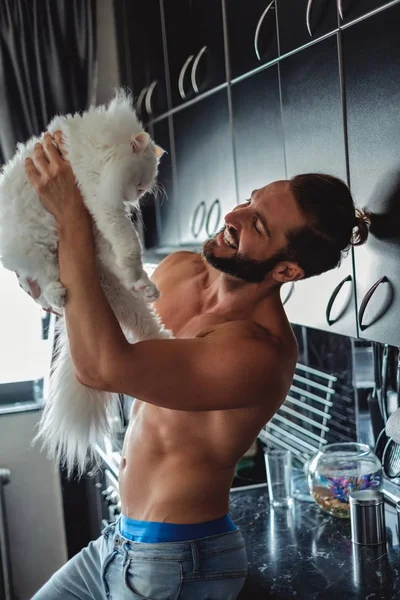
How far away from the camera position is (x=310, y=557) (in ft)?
5.89

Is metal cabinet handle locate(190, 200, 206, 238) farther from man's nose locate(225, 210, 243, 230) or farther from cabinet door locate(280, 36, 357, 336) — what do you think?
man's nose locate(225, 210, 243, 230)

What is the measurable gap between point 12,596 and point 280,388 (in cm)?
221

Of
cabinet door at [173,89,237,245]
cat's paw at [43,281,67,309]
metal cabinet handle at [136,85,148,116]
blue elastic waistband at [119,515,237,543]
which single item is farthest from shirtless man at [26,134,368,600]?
metal cabinet handle at [136,85,148,116]

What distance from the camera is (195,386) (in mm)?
1354

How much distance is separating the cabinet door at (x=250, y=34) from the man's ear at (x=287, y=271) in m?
0.62

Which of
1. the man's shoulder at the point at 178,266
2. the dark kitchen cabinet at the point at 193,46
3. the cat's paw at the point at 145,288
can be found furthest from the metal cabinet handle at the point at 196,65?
the cat's paw at the point at 145,288

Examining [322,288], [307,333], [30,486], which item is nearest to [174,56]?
[307,333]

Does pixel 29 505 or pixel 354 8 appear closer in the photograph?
pixel 354 8

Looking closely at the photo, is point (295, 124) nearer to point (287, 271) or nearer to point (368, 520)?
point (287, 271)

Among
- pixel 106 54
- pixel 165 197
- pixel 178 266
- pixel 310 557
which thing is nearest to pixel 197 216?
pixel 165 197

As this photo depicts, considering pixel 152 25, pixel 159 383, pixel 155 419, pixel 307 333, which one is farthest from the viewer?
pixel 152 25

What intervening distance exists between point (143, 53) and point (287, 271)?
5.72 ft

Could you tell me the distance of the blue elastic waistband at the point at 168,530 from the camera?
1.52 m

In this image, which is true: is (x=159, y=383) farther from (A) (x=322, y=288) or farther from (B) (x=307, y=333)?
(B) (x=307, y=333)
